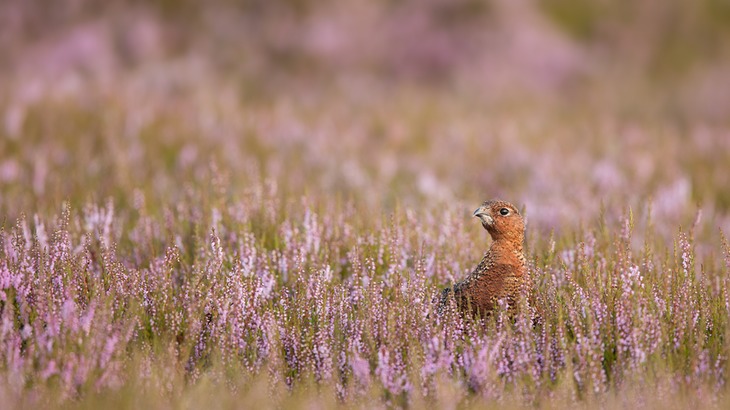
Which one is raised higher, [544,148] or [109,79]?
[109,79]

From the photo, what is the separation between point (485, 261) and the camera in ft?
13.6

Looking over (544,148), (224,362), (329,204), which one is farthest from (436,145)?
(224,362)

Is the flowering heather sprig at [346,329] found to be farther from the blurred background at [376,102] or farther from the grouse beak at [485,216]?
the blurred background at [376,102]

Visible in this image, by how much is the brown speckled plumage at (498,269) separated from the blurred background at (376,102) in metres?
0.89

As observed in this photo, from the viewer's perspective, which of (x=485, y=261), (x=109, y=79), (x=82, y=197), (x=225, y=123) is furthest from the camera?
(x=109, y=79)

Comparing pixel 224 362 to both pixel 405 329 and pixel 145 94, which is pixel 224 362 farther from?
pixel 145 94

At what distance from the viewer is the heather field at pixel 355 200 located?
3613mm

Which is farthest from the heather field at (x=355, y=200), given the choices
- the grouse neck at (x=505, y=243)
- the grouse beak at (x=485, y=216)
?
the grouse beak at (x=485, y=216)

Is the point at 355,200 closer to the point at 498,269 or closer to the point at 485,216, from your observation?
the point at 485,216

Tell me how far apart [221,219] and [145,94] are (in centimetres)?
668

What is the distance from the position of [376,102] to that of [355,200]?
6051mm

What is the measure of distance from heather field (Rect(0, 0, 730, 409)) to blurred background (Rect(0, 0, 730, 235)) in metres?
0.06

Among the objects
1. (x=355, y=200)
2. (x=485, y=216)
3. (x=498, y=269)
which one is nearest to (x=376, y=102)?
(x=355, y=200)

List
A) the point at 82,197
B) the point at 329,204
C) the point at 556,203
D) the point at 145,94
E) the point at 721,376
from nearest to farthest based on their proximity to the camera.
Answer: the point at 721,376 → the point at 329,204 → the point at 82,197 → the point at 556,203 → the point at 145,94
